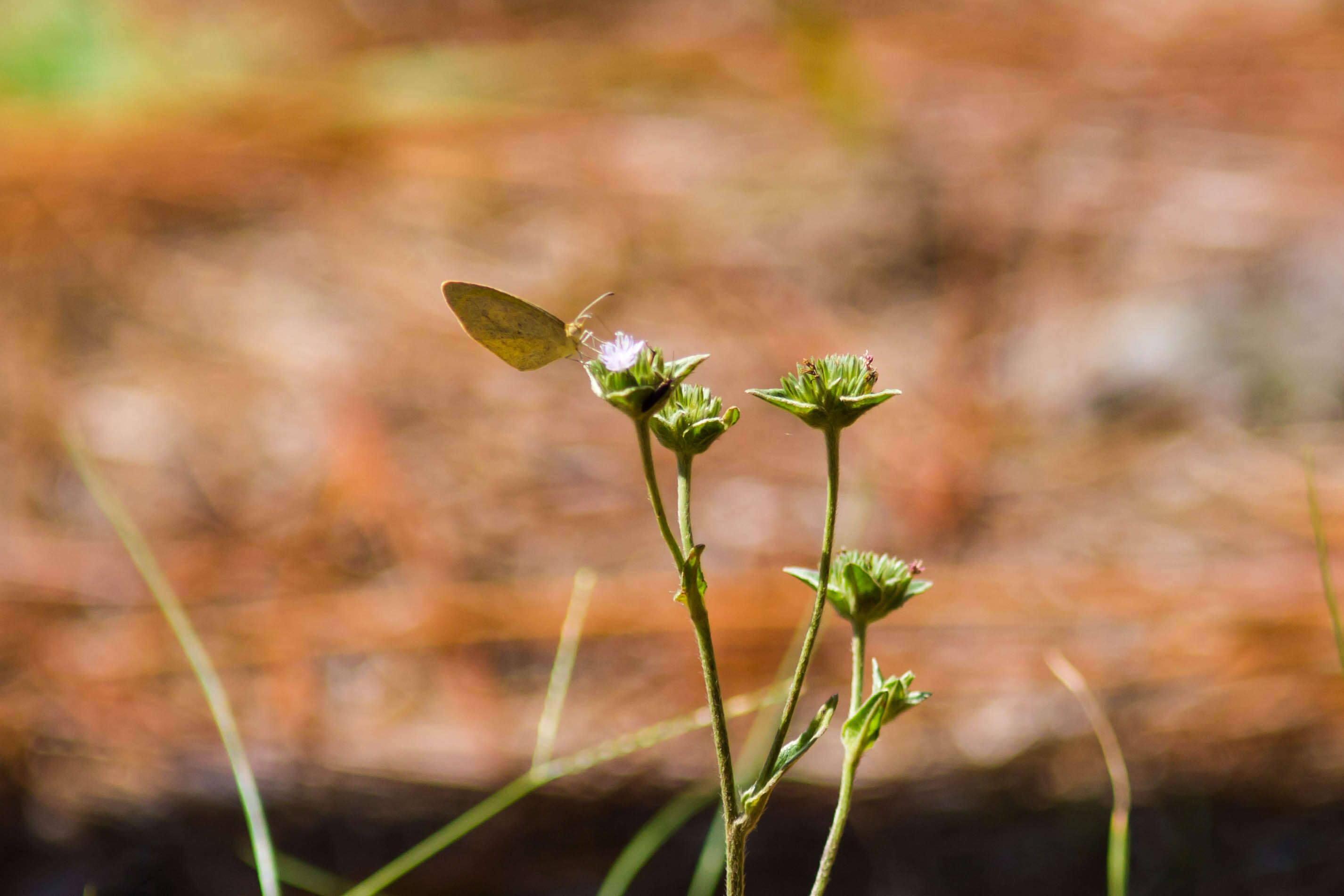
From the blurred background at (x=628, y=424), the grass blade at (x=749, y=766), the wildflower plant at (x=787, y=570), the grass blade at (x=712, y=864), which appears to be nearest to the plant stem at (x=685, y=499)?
the wildflower plant at (x=787, y=570)

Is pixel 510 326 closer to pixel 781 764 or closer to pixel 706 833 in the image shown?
pixel 781 764

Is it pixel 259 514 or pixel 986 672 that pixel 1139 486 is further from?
pixel 259 514

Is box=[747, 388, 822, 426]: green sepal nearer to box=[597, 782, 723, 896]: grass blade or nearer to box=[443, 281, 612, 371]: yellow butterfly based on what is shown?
box=[443, 281, 612, 371]: yellow butterfly

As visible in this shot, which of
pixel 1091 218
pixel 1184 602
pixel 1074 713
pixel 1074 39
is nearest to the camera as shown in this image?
pixel 1074 713

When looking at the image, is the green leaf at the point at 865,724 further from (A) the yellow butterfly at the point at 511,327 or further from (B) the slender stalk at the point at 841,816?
(A) the yellow butterfly at the point at 511,327

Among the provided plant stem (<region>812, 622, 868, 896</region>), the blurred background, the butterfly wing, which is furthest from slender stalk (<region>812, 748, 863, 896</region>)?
the blurred background

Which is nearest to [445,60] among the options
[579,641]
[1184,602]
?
[579,641]
